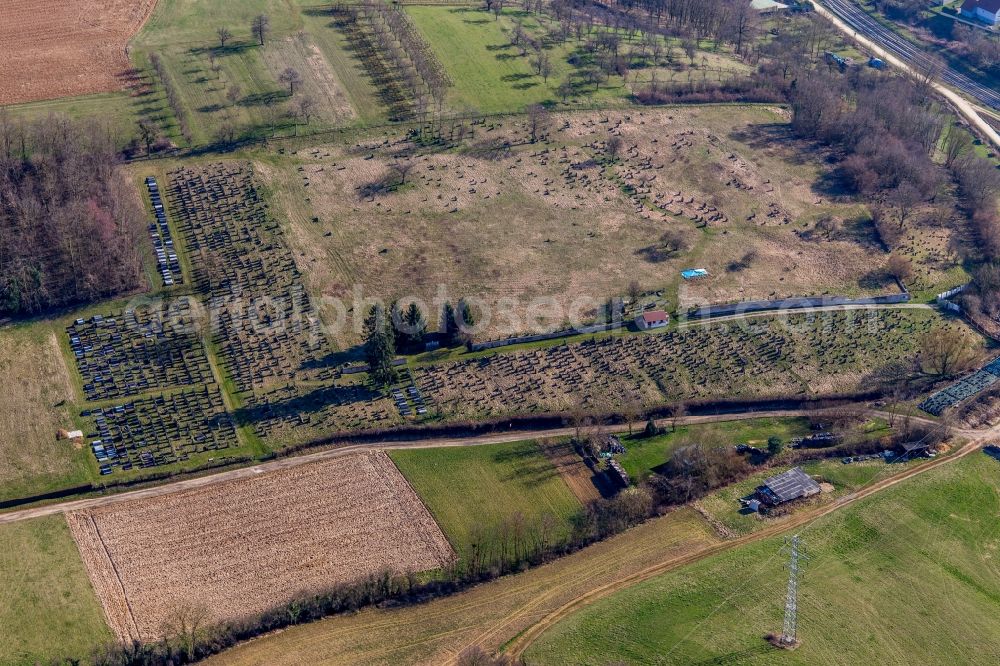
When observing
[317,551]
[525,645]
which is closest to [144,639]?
[317,551]

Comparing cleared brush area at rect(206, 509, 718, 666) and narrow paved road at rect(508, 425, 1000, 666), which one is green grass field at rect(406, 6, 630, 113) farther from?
cleared brush area at rect(206, 509, 718, 666)

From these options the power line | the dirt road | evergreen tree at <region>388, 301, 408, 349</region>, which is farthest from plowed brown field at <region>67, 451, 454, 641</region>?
the power line

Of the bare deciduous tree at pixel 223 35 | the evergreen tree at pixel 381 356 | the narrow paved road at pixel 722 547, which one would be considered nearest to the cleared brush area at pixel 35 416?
the evergreen tree at pixel 381 356

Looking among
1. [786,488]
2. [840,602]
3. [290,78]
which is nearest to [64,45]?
[290,78]

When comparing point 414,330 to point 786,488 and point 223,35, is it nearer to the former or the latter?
point 786,488

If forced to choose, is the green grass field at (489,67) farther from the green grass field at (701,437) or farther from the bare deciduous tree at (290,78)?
the green grass field at (701,437)

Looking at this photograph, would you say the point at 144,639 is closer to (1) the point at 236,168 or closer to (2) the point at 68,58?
(1) the point at 236,168

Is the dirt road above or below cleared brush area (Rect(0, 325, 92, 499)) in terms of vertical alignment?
below

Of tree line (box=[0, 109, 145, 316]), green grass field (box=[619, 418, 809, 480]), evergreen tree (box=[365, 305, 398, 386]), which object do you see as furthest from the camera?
tree line (box=[0, 109, 145, 316])
